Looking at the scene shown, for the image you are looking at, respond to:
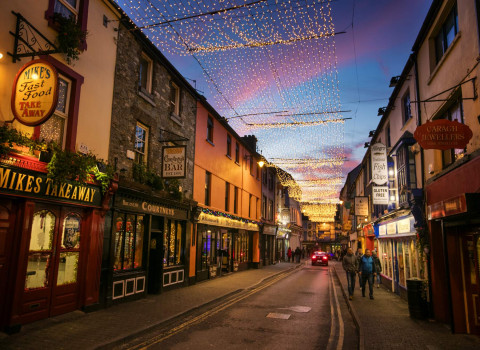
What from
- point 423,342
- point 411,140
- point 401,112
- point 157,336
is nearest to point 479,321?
point 423,342

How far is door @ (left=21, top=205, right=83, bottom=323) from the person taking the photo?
808 cm

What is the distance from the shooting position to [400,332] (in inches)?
327

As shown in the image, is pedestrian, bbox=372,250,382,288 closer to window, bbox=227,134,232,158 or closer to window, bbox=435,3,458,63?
window, bbox=435,3,458,63

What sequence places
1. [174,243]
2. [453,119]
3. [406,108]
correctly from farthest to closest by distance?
[174,243] < [406,108] < [453,119]

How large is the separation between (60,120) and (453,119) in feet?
33.5

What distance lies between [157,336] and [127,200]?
4863 mm

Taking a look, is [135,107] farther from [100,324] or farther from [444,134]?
[444,134]

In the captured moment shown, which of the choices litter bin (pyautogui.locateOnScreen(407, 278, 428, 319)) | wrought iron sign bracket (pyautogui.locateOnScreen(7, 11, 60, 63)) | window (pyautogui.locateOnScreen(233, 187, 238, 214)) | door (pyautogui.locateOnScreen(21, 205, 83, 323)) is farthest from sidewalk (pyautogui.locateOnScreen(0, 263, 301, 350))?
window (pyautogui.locateOnScreen(233, 187, 238, 214))

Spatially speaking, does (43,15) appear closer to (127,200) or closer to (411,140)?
(127,200)

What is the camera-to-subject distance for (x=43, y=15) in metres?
8.33

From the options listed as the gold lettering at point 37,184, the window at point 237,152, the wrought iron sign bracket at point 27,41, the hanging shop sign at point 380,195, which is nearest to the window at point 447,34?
the hanging shop sign at point 380,195

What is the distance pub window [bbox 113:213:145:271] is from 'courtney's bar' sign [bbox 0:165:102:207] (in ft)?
5.01

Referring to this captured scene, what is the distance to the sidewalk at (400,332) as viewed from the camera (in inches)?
285

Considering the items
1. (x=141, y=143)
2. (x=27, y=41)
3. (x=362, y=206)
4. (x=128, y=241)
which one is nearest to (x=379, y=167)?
(x=362, y=206)
